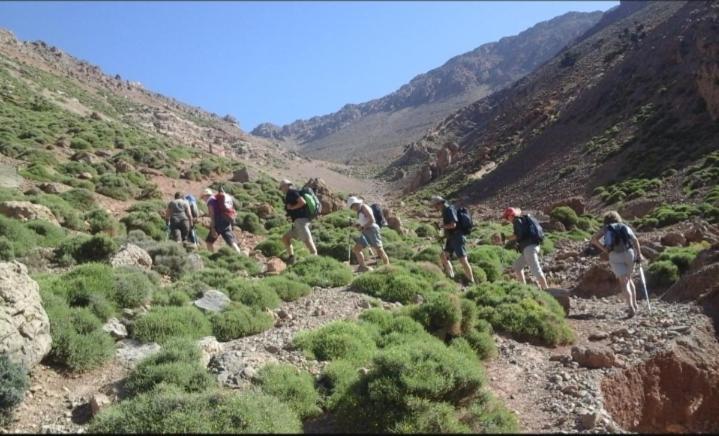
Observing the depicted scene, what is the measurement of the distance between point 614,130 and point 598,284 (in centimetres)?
3627

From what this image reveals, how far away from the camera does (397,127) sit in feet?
509

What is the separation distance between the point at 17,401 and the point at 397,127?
152 meters

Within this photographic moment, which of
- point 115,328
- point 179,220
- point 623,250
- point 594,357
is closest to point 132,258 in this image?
point 115,328

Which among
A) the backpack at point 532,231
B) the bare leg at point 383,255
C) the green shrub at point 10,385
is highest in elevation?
the green shrub at point 10,385

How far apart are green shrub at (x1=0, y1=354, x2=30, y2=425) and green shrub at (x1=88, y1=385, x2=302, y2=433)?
3.30 ft

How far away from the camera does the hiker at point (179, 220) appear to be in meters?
14.8

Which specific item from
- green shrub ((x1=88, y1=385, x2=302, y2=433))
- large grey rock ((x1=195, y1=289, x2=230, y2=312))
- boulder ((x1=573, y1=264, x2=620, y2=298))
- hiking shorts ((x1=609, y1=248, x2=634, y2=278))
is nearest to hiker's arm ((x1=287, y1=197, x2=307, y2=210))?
large grey rock ((x1=195, y1=289, x2=230, y2=312))

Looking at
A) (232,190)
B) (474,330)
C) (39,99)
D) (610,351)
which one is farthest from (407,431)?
(39,99)

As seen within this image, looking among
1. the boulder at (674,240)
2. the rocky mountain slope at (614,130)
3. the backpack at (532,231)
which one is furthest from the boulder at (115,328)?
the rocky mountain slope at (614,130)

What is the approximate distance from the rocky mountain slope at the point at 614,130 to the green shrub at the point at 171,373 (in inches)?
948

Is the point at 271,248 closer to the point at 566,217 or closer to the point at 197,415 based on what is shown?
the point at 197,415

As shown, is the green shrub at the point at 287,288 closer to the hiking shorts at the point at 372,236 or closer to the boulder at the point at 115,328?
the hiking shorts at the point at 372,236

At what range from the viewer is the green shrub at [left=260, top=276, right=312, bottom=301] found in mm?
10312

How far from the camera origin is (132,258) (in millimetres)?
10938
